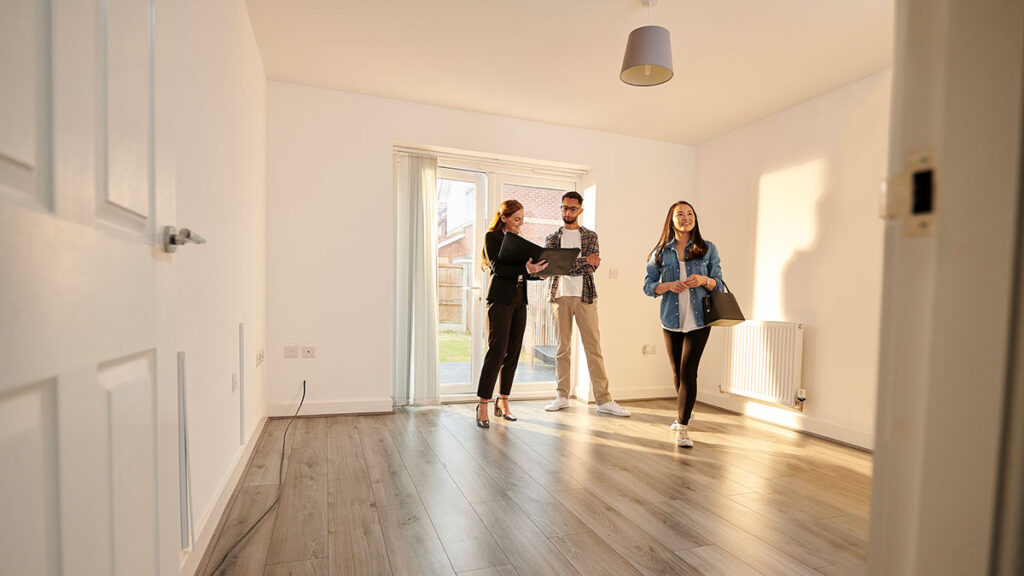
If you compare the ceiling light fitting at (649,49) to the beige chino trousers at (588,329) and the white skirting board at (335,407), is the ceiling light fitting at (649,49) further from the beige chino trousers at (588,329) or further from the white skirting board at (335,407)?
the white skirting board at (335,407)

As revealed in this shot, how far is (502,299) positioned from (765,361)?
83.4 inches

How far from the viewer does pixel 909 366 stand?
467mm

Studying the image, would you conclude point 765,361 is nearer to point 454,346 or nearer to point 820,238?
point 820,238

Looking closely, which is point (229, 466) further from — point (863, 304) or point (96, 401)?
point (863, 304)

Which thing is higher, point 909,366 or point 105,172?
point 105,172

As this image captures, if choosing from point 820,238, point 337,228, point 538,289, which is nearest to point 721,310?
point 820,238

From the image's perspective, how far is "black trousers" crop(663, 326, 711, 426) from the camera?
286 centimetres

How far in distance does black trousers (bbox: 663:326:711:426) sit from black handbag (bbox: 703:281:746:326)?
0.09 metres

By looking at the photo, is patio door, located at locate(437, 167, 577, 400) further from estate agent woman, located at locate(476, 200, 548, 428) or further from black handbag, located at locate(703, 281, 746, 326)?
black handbag, located at locate(703, 281, 746, 326)

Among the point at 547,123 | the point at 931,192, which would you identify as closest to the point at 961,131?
the point at 931,192

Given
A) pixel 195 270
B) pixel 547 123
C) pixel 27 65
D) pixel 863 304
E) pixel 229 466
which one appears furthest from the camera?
pixel 547 123

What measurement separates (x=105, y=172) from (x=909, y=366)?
1.04m

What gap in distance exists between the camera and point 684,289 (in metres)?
2.90

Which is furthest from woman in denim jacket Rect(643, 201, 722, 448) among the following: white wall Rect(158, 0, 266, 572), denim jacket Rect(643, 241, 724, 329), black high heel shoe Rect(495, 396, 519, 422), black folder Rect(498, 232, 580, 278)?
white wall Rect(158, 0, 266, 572)
